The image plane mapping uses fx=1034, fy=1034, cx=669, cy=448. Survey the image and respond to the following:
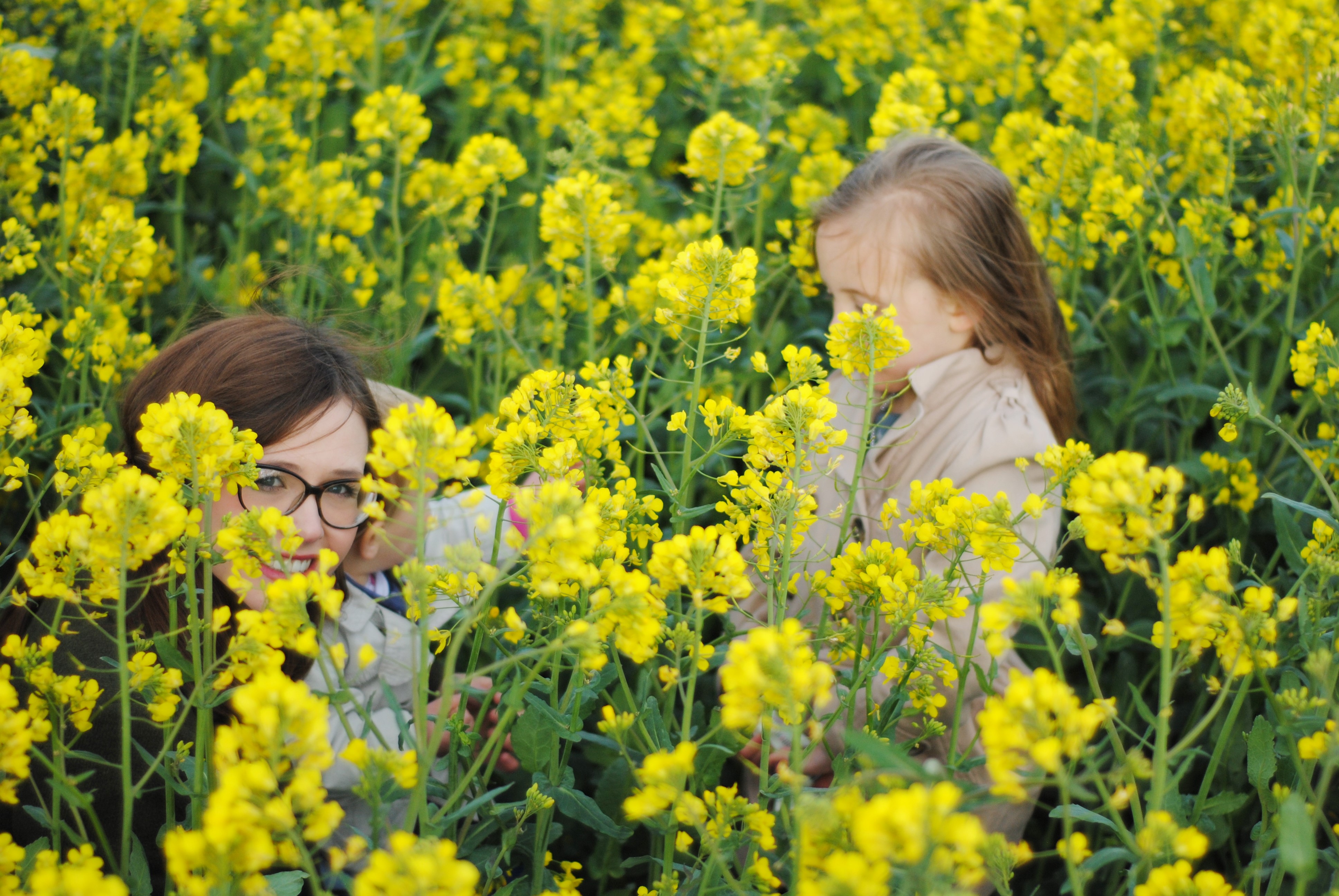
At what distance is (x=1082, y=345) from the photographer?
318 centimetres

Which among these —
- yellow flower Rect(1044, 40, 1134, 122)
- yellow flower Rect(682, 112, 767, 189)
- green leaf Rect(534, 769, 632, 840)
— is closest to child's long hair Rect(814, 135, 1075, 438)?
yellow flower Rect(682, 112, 767, 189)

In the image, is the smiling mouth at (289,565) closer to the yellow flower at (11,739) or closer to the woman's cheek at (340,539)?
the woman's cheek at (340,539)

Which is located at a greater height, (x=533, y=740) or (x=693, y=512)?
(x=693, y=512)

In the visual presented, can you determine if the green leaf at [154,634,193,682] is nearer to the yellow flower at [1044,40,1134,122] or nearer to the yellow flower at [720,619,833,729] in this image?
the yellow flower at [720,619,833,729]

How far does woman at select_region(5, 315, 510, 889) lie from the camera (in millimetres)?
2168

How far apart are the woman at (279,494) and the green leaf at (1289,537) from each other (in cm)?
166

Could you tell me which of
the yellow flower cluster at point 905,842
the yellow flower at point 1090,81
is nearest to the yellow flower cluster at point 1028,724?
the yellow flower cluster at point 905,842

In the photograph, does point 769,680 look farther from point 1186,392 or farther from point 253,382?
Result: point 1186,392

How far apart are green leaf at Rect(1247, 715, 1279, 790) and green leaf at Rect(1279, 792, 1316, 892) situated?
492mm

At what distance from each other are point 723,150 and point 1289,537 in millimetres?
1540

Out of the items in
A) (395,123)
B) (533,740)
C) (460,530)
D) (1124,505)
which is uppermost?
(395,123)

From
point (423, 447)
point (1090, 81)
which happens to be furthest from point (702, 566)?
point (1090, 81)

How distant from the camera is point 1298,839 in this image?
1207mm

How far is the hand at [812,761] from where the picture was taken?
234cm
